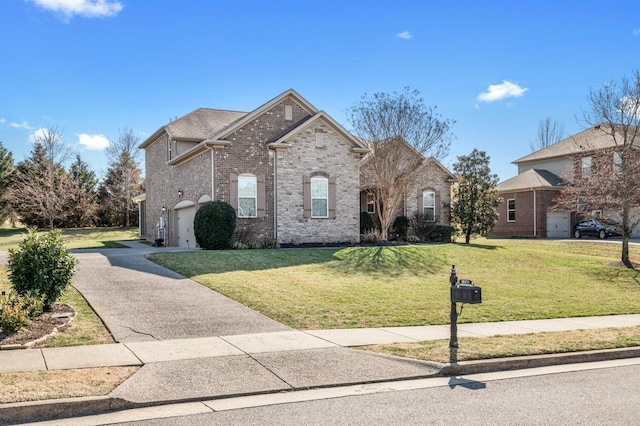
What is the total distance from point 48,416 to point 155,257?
12795 millimetres

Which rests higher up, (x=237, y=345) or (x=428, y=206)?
(x=428, y=206)

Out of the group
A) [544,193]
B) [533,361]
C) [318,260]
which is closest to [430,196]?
[544,193]

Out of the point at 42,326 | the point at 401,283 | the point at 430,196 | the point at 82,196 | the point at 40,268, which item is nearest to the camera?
the point at 42,326

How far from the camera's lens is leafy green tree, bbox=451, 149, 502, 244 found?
1187 inches

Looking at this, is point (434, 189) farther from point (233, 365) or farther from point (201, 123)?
point (233, 365)

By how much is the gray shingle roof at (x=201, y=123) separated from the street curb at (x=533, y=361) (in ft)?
67.7

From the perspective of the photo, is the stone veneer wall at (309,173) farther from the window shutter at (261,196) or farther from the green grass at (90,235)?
the green grass at (90,235)

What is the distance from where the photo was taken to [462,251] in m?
23.5

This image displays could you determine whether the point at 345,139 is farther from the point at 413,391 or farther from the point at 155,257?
the point at 413,391

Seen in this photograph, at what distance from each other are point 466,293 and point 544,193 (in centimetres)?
3364

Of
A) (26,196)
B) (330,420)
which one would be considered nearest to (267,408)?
(330,420)

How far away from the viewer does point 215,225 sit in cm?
2142


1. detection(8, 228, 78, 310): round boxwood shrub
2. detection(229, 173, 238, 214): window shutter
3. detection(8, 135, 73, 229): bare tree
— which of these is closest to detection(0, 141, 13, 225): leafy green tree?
detection(8, 135, 73, 229): bare tree

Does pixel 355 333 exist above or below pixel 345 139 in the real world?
below
